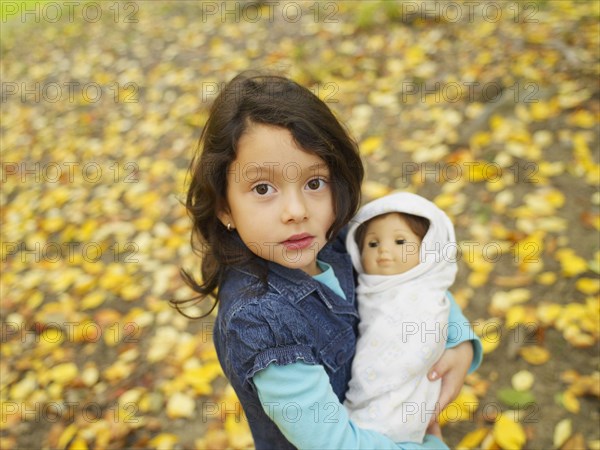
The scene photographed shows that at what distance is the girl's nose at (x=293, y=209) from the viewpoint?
3.88ft

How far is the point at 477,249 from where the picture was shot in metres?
2.82

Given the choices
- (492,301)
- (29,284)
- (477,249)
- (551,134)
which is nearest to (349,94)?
(551,134)

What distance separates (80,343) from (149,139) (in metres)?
1.99

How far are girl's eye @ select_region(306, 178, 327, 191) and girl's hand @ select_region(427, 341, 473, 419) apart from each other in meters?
0.57

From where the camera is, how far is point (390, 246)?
148 cm

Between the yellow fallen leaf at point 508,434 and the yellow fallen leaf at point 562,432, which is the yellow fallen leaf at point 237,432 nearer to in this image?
the yellow fallen leaf at point 508,434

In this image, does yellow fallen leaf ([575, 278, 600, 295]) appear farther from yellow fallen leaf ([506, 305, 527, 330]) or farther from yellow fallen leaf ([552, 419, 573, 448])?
yellow fallen leaf ([552, 419, 573, 448])

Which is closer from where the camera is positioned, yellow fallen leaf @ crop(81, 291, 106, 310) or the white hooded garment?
the white hooded garment

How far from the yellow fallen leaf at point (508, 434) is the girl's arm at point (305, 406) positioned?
110 cm

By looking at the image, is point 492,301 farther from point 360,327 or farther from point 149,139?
point 149,139

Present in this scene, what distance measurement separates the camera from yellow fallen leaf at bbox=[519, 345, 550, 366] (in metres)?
2.30

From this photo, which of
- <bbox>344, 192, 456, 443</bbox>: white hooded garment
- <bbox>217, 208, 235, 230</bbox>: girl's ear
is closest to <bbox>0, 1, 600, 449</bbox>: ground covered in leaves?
<bbox>344, 192, 456, 443</bbox>: white hooded garment

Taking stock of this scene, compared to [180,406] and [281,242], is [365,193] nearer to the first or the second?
[180,406]

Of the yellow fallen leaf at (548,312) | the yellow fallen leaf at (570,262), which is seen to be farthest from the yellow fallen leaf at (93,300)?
the yellow fallen leaf at (570,262)
